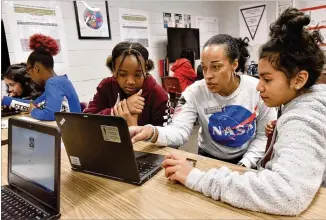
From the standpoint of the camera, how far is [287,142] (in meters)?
0.69

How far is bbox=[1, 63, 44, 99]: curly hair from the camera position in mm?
2585

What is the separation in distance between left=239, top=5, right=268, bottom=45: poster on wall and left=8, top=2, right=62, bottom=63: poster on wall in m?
3.78

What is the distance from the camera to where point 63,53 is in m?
3.24

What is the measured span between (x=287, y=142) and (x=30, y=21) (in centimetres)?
307

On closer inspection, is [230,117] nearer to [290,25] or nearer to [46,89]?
[290,25]

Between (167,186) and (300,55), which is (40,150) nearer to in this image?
(167,186)

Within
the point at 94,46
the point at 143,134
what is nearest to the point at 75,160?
the point at 143,134

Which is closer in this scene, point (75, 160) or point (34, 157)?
point (34, 157)

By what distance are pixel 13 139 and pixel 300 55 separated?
97 centimetres

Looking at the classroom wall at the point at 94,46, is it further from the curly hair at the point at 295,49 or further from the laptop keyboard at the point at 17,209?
the curly hair at the point at 295,49

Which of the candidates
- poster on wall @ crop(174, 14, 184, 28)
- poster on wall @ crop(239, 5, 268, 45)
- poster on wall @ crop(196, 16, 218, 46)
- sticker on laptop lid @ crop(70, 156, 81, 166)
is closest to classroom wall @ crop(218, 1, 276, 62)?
poster on wall @ crop(239, 5, 268, 45)

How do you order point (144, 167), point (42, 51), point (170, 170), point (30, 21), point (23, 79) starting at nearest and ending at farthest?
point (170, 170) → point (144, 167) → point (42, 51) → point (23, 79) → point (30, 21)

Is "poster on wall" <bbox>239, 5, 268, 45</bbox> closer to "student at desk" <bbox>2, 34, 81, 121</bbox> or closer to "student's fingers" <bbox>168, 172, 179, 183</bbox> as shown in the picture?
"student at desk" <bbox>2, 34, 81, 121</bbox>

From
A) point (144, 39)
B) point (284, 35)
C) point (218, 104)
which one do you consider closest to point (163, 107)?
point (218, 104)
